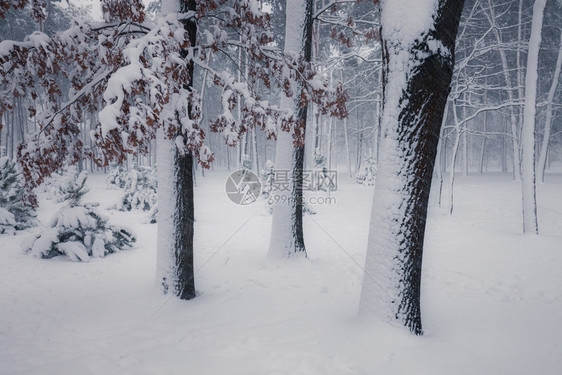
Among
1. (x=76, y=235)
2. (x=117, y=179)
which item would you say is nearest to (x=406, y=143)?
(x=76, y=235)

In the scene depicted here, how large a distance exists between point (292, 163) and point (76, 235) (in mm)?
5698

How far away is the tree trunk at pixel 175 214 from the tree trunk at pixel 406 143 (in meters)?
2.79

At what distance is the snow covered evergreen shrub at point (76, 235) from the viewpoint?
7182 mm

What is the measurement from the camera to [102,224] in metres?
7.98

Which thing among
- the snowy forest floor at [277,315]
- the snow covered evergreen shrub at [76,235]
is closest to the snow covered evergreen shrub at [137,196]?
the snowy forest floor at [277,315]

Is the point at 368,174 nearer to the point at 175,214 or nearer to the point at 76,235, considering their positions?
the point at 76,235

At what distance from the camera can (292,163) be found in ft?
22.3

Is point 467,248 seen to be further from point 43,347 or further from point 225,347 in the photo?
point 43,347

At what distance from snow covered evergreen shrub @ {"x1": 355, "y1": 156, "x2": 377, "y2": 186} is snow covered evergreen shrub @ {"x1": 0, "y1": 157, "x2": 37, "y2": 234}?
21.5m

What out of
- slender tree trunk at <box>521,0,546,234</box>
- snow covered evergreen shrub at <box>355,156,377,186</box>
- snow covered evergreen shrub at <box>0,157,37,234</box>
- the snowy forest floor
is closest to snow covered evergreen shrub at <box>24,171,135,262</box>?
the snowy forest floor

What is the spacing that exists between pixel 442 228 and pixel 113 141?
34.9 feet

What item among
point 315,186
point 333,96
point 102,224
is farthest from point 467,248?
point 315,186

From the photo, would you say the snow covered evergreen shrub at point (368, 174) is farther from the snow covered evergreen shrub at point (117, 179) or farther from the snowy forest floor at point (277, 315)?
the snow covered evergreen shrub at point (117, 179)

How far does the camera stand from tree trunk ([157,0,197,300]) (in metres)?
4.61
